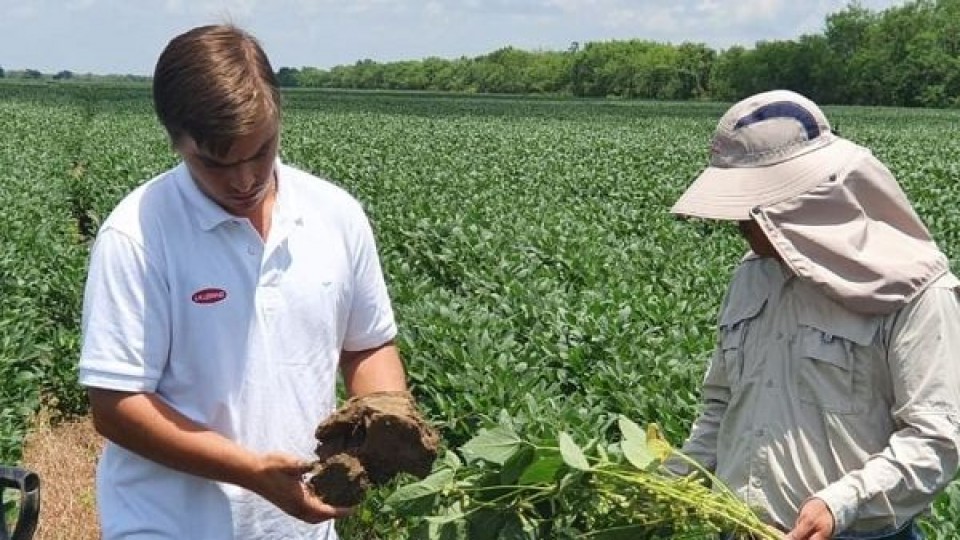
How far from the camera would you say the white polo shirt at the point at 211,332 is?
213 cm

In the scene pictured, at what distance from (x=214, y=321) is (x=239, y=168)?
27 cm

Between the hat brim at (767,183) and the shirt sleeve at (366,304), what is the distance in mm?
629

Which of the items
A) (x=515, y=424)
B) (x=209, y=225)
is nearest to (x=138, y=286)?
(x=209, y=225)

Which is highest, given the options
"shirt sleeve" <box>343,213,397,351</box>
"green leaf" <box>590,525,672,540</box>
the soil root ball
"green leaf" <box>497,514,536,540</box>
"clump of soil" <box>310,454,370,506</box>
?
"shirt sleeve" <box>343,213,397,351</box>

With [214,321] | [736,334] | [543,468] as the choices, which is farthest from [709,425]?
[214,321]

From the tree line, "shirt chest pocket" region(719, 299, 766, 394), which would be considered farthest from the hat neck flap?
the tree line

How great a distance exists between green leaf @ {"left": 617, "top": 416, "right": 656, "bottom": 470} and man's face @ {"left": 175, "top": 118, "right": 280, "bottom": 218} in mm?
839

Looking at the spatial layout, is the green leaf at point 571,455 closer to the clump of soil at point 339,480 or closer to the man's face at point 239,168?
the clump of soil at point 339,480

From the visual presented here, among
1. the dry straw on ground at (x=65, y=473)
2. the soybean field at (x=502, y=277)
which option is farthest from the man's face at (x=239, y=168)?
the dry straw on ground at (x=65, y=473)

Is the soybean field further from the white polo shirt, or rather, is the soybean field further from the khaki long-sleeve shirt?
the white polo shirt

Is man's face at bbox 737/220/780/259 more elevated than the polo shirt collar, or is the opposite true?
the polo shirt collar

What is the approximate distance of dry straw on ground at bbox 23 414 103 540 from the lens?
18.4 feet

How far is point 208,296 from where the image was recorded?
2156 mm

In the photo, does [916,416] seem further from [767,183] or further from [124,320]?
[124,320]
